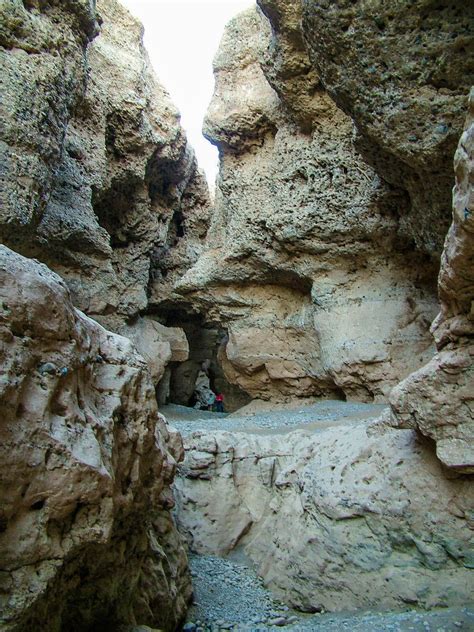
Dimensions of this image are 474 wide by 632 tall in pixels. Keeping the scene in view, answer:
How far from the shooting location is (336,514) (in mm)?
6137

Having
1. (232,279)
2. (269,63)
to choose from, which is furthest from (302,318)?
(269,63)

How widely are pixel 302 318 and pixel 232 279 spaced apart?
6.52ft

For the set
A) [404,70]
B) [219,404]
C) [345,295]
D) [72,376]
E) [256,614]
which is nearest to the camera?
[72,376]

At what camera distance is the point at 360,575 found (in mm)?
5688

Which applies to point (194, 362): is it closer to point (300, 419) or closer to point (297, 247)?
point (297, 247)

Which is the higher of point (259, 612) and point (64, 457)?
point (64, 457)

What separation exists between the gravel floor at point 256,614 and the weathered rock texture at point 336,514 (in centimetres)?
21

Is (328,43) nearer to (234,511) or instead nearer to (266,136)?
(266,136)

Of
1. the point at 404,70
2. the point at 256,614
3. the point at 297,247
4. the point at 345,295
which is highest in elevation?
the point at 404,70

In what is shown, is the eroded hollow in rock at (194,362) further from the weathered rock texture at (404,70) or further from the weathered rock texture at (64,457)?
the weathered rock texture at (64,457)

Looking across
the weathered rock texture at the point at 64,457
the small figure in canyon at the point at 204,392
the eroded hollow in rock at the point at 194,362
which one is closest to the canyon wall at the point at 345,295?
the weathered rock texture at the point at 64,457

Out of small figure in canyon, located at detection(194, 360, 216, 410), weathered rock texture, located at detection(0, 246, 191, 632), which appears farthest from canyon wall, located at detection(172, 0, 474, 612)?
small figure in canyon, located at detection(194, 360, 216, 410)

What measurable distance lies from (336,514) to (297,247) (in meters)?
6.81

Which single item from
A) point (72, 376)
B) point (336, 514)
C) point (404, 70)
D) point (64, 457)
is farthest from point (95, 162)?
point (64, 457)
